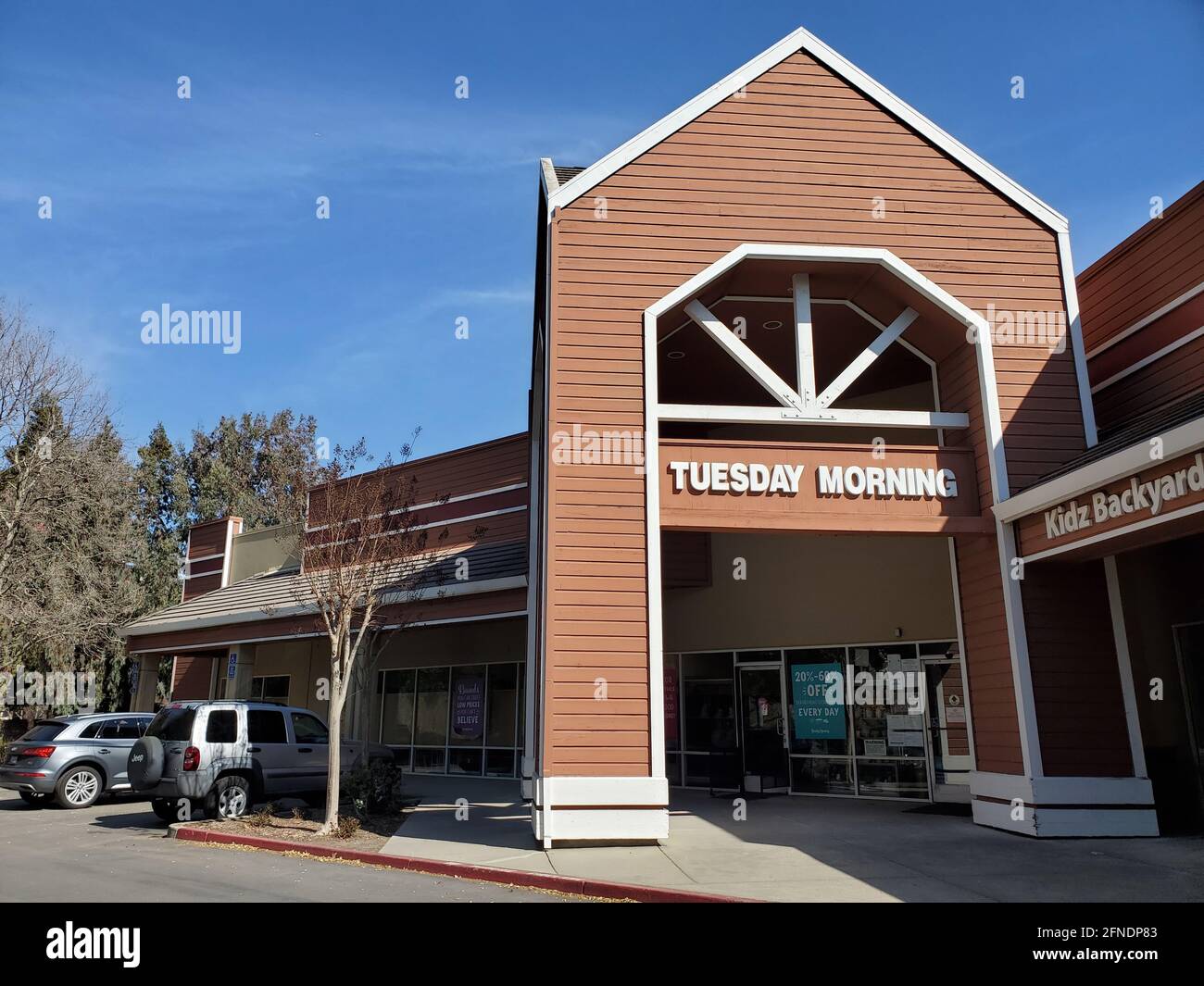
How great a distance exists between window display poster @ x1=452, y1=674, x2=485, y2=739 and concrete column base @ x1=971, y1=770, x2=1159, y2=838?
1196cm

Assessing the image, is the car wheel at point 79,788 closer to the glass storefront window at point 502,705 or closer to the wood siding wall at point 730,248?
the glass storefront window at point 502,705

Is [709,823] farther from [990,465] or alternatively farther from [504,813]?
[990,465]

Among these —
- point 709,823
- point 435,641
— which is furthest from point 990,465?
point 435,641

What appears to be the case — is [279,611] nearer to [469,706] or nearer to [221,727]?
[469,706]

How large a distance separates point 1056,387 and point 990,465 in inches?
61.2

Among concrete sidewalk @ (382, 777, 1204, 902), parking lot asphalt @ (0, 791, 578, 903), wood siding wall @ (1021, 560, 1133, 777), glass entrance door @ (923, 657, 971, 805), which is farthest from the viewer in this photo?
glass entrance door @ (923, 657, 971, 805)

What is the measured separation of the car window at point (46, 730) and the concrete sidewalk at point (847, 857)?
6457 mm

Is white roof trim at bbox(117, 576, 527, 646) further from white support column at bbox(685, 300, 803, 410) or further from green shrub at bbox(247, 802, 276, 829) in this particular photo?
white support column at bbox(685, 300, 803, 410)

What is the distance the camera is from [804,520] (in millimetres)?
11406

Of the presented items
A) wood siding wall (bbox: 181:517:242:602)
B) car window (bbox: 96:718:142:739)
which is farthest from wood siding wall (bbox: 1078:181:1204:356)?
wood siding wall (bbox: 181:517:242:602)

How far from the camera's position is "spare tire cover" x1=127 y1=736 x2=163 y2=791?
38.5 feet

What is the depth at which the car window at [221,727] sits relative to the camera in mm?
12039

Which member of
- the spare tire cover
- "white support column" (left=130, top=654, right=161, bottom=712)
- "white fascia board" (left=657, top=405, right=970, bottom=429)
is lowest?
the spare tire cover

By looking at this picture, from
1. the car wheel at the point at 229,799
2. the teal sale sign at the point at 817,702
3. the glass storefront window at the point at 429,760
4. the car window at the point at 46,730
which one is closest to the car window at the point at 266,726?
the car wheel at the point at 229,799
